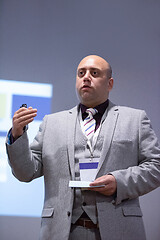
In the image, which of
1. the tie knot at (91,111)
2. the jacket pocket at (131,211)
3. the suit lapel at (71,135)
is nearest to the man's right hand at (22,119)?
the suit lapel at (71,135)

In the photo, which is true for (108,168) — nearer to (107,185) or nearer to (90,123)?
(107,185)

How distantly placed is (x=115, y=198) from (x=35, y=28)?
2342 millimetres

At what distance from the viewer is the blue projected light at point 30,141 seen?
3.12 m

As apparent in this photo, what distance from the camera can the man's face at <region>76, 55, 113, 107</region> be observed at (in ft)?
7.00

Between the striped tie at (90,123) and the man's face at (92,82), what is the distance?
0.26 ft

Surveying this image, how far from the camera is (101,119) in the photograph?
2.11 meters

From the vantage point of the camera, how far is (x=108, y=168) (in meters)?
1.89

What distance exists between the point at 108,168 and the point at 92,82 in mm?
596

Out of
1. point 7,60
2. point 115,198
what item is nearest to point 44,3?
point 7,60

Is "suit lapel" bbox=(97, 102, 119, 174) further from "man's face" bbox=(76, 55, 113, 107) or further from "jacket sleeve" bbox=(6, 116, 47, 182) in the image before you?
"jacket sleeve" bbox=(6, 116, 47, 182)

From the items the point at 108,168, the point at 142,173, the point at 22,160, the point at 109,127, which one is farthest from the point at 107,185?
the point at 22,160

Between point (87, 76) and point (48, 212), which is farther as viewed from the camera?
point (87, 76)

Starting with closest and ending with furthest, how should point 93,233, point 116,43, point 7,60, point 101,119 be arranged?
point 93,233
point 101,119
point 7,60
point 116,43

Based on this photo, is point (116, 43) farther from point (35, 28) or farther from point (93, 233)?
point (93, 233)
